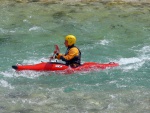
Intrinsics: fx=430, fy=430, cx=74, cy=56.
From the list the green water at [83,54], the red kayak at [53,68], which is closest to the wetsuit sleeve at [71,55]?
the red kayak at [53,68]

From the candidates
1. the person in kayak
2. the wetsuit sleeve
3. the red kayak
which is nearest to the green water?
the red kayak

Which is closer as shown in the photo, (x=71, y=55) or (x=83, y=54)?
(x=71, y=55)

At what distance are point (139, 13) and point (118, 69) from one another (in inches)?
336

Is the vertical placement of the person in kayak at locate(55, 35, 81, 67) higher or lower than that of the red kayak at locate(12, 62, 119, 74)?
higher

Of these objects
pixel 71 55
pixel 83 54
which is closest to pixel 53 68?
pixel 71 55

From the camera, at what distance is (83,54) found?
51.2 feet

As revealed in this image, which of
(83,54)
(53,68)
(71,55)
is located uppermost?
(71,55)

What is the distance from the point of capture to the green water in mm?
11195

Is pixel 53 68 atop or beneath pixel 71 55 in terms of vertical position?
beneath

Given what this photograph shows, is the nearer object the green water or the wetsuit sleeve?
the green water

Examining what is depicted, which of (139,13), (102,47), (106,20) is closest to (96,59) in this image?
(102,47)

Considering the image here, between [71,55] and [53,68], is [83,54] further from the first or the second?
[53,68]

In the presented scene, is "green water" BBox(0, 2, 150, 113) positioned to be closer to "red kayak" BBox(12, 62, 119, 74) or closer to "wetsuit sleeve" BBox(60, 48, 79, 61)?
"red kayak" BBox(12, 62, 119, 74)

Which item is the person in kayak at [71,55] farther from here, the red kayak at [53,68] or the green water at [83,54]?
the green water at [83,54]
